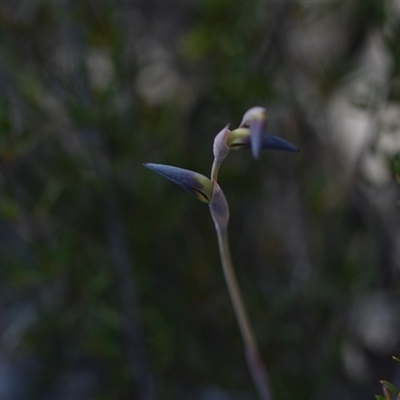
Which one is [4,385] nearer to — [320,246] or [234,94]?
[320,246]

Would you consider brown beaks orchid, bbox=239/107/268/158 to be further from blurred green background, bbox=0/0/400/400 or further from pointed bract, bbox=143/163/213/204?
blurred green background, bbox=0/0/400/400

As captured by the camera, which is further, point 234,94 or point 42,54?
point 42,54

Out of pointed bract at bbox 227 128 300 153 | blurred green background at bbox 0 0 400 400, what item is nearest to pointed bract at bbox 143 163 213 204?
pointed bract at bbox 227 128 300 153

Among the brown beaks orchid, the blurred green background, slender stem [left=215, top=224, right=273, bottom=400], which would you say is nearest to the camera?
the brown beaks orchid

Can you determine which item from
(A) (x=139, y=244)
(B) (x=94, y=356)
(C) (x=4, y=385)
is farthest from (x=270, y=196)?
(C) (x=4, y=385)

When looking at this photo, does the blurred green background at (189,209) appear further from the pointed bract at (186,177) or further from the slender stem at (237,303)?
the pointed bract at (186,177)

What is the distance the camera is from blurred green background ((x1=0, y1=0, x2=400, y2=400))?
1.00 metres

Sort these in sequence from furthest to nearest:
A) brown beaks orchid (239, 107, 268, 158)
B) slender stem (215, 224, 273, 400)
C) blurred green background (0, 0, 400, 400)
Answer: blurred green background (0, 0, 400, 400), slender stem (215, 224, 273, 400), brown beaks orchid (239, 107, 268, 158)

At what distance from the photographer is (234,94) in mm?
1044

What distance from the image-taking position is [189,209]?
128 centimetres

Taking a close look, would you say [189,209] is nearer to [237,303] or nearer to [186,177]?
[237,303]

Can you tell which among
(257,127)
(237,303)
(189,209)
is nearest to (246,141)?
(257,127)

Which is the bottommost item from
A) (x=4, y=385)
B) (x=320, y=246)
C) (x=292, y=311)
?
(x=4, y=385)

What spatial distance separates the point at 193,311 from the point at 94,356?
0.22 m
